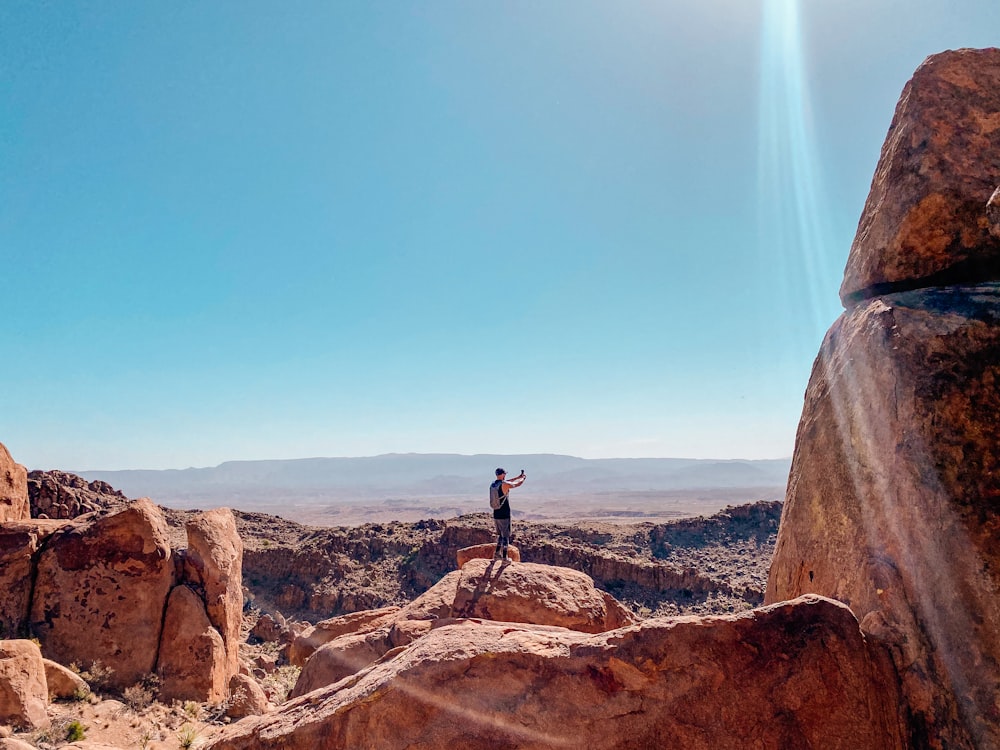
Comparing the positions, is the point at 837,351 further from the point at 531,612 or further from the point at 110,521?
the point at 110,521

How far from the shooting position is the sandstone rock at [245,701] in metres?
11.3

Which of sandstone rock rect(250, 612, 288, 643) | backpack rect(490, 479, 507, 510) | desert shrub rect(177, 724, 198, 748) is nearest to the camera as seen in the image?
desert shrub rect(177, 724, 198, 748)

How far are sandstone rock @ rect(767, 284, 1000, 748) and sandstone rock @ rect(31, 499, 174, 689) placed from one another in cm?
1310

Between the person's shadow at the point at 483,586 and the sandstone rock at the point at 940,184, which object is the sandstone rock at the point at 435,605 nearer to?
the person's shadow at the point at 483,586

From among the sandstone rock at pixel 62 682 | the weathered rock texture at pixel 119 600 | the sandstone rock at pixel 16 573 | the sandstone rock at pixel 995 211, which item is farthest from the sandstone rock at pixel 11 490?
the sandstone rock at pixel 995 211

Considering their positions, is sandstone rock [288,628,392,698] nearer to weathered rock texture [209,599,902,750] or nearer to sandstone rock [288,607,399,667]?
sandstone rock [288,607,399,667]

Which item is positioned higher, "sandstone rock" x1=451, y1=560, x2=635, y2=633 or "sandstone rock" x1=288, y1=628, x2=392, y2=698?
"sandstone rock" x1=451, y1=560, x2=635, y2=633

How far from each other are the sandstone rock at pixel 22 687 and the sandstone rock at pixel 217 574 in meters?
3.65

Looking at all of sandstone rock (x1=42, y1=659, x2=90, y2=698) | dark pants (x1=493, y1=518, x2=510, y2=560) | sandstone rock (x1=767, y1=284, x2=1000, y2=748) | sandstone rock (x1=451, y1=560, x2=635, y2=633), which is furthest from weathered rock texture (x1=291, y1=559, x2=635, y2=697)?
sandstone rock (x1=42, y1=659, x2=90, y2=698)

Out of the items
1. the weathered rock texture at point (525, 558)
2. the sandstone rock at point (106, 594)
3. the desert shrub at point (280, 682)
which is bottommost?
the weathered rock texture at point (525, 558)

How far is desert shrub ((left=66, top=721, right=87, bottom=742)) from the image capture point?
877 centimetres

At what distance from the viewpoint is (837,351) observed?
4.81m

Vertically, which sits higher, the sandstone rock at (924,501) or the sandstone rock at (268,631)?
the sandstone rock at (924,501)

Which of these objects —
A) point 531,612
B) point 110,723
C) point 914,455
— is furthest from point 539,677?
point 110,723
